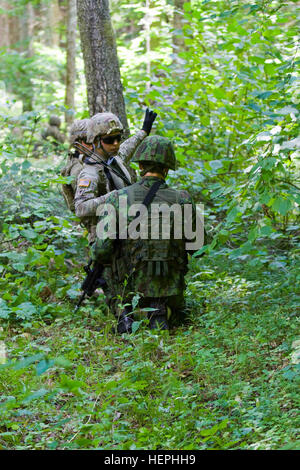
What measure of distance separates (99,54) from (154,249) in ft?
9.87

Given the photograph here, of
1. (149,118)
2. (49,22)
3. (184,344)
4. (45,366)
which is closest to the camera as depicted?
(45,366)

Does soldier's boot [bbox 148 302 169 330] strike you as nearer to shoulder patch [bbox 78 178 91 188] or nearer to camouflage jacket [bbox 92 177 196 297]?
camouflage jacket [bbox 92 177 196 297]

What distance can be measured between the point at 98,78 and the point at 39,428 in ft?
15.3

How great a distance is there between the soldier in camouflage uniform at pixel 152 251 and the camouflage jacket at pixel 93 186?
0.33 m

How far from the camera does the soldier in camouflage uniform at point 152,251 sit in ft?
17.0

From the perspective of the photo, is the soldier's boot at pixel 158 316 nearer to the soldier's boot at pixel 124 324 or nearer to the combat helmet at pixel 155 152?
the soldier's boot at pixel 124 324

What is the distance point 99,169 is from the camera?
5.94 meters

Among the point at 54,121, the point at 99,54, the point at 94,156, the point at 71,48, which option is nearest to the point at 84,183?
the point at 94,156

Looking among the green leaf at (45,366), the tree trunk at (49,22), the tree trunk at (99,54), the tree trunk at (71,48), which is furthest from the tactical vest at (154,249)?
the tree trunk at (49,22)

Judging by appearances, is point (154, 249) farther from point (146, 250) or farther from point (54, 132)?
point (54, 132)

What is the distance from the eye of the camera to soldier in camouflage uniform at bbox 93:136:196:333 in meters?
5.18

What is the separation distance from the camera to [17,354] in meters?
4.52

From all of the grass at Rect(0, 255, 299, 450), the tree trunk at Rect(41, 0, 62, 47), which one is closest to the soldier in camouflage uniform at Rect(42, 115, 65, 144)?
the tree trunk at Rect(41, 0, 62, 47)
